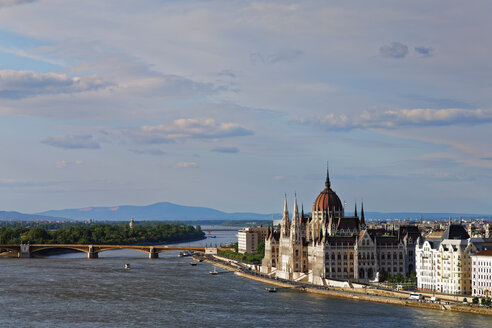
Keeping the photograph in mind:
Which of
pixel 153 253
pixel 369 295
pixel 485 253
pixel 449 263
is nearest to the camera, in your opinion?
pixel 485 253

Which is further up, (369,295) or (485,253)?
(485,253)

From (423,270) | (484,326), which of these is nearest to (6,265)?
(423,270)

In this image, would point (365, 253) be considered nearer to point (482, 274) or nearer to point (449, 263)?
point (449, 263)

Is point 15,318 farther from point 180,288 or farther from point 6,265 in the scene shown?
point 6,265

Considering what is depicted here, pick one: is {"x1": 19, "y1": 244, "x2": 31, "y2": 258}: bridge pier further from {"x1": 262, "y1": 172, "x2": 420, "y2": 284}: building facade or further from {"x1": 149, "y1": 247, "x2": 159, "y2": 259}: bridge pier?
{"x1": 262, "y1": 172, "x2": 420, "y2": 284}: building facade

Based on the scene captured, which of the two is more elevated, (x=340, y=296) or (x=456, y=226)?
(x=456, y=226)

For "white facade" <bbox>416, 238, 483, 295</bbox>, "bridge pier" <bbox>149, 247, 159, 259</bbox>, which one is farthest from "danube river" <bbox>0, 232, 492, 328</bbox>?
"bridge pier" <bbox>149, 247, 159, 259</bbox>

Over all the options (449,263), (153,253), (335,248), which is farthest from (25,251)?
(449,263)
